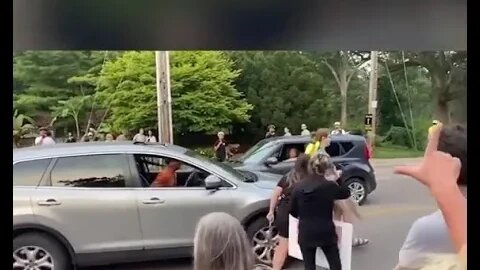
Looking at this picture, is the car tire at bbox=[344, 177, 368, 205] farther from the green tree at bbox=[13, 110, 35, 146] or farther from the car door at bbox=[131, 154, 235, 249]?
the green tree at bbox=[13, 110, 35, 146]

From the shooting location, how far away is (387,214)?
103 inches

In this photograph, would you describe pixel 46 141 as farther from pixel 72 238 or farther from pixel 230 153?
pixel 230 153

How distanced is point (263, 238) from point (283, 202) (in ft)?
0.56

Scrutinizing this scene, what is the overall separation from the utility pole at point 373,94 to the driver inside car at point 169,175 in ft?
2.64

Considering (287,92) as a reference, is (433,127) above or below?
below

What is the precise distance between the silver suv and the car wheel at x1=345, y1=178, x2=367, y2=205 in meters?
0.38

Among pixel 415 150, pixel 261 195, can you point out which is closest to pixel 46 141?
pixel 261 195

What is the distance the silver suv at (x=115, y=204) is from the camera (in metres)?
2.43

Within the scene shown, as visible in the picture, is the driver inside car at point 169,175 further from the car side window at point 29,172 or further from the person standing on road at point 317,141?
the person standing on road at point 317,141

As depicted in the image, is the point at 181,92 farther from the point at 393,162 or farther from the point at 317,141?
the point at 393,162

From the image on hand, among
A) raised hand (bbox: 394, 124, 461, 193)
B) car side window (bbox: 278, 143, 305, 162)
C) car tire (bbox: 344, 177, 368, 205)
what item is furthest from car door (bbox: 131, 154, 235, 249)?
raised hand (bbox: 394, 124, 461, 193)

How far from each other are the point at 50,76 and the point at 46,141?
10.0 inches

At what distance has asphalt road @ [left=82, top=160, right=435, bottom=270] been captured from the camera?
261 centimetres

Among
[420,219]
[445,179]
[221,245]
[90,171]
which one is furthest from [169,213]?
[445,179]
